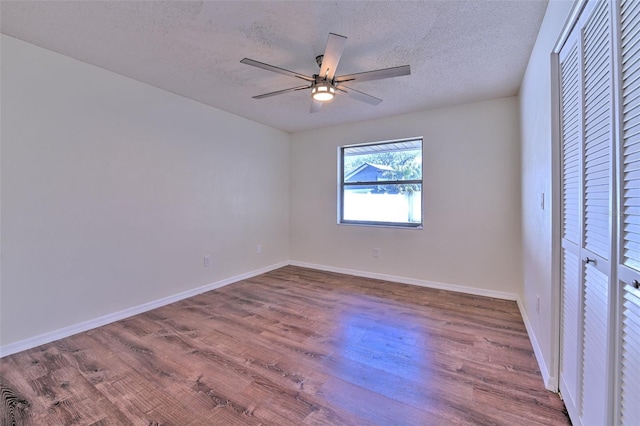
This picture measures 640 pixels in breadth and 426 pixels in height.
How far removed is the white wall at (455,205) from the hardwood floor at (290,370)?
62 centimetres

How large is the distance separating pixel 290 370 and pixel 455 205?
Answer: 2.73 meters

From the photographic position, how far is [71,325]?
2303 millimetres

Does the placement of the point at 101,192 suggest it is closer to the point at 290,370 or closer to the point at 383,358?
the point at 290,370

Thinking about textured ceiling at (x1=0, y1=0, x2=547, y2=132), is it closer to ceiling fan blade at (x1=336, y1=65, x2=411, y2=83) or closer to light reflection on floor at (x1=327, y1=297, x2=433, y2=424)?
ceiling fan blade at (x1=336, y1=65, x2=411, y2=83)

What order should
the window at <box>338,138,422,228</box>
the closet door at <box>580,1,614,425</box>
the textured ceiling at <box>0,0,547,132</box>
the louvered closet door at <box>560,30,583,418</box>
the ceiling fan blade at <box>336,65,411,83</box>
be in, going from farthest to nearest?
1. the window at <box>338,138,422,228</box>
2. the ceiling fan blade at <box>336,65,411,83</box>
3. the textured ceiling at <box>0,0,547,132</box>
4. the louvered closet door at <box>560,30,583,418</box>
5. the closet door at <box>580,1,614,425</box>


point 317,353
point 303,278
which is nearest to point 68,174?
point 317,353

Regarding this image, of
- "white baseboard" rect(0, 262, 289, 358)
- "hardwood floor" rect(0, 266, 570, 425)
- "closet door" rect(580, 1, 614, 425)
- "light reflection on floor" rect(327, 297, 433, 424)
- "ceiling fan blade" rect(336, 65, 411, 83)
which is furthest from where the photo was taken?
"white baseboard" rect(0, 262, 289, 358)

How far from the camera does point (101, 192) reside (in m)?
2.47

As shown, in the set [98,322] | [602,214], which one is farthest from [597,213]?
[98,322]

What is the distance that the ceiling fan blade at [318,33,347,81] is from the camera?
162cm

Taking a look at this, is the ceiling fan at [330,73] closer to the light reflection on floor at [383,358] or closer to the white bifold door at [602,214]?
the white bifold door at [602,214]

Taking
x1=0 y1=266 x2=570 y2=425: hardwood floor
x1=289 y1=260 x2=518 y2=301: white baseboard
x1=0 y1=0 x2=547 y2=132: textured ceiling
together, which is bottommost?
x1=0 y1=266 x2=570 y2=425: hardwood floor

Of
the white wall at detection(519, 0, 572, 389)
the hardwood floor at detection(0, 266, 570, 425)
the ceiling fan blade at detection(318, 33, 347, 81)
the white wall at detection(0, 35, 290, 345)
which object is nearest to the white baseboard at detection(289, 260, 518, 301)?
the hardwood floor at detection(0, 266, 570, 425)

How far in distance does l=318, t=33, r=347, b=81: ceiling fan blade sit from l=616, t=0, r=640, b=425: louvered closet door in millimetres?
1206
